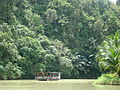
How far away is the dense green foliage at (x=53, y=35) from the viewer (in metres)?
41.0

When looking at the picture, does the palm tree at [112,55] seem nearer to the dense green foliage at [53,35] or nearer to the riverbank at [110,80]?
the riverbank at [110,80]

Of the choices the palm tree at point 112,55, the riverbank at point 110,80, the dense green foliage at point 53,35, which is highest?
the dense green foliage at point 53,35

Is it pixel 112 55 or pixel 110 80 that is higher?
pixel 112 55

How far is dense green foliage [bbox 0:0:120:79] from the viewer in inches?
1615

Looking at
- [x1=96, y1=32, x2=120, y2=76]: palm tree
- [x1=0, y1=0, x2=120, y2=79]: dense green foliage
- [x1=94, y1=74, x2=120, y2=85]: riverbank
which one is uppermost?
[x1=0, y1=0, x2=120, y2=79]: dense green foliage

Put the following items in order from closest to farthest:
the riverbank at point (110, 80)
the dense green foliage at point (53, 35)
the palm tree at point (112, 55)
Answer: the riverbank at point (110, 80) < the palm tree at point (112, 55) < the dense green foliage at point (53, 35)

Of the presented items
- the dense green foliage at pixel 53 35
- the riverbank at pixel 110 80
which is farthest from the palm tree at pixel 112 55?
the dense green foliage at pixel 53 35

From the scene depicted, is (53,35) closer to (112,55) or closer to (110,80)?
(112,55)

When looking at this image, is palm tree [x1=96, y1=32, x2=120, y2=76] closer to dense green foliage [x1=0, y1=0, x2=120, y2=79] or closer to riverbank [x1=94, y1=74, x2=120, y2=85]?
riverbank [x1=94, y1=74, x2=120, y2=85]

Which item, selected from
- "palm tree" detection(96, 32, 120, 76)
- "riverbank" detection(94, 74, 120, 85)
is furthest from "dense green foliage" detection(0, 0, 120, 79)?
"riverbank" detection(94, 74, 120, 85)


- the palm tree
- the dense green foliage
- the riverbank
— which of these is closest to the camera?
the riverbank

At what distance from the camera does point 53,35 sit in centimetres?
5519

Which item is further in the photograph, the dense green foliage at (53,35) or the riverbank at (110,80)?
the dense green foliage at (53,35)

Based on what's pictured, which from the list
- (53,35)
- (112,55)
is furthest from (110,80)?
(53,35)
